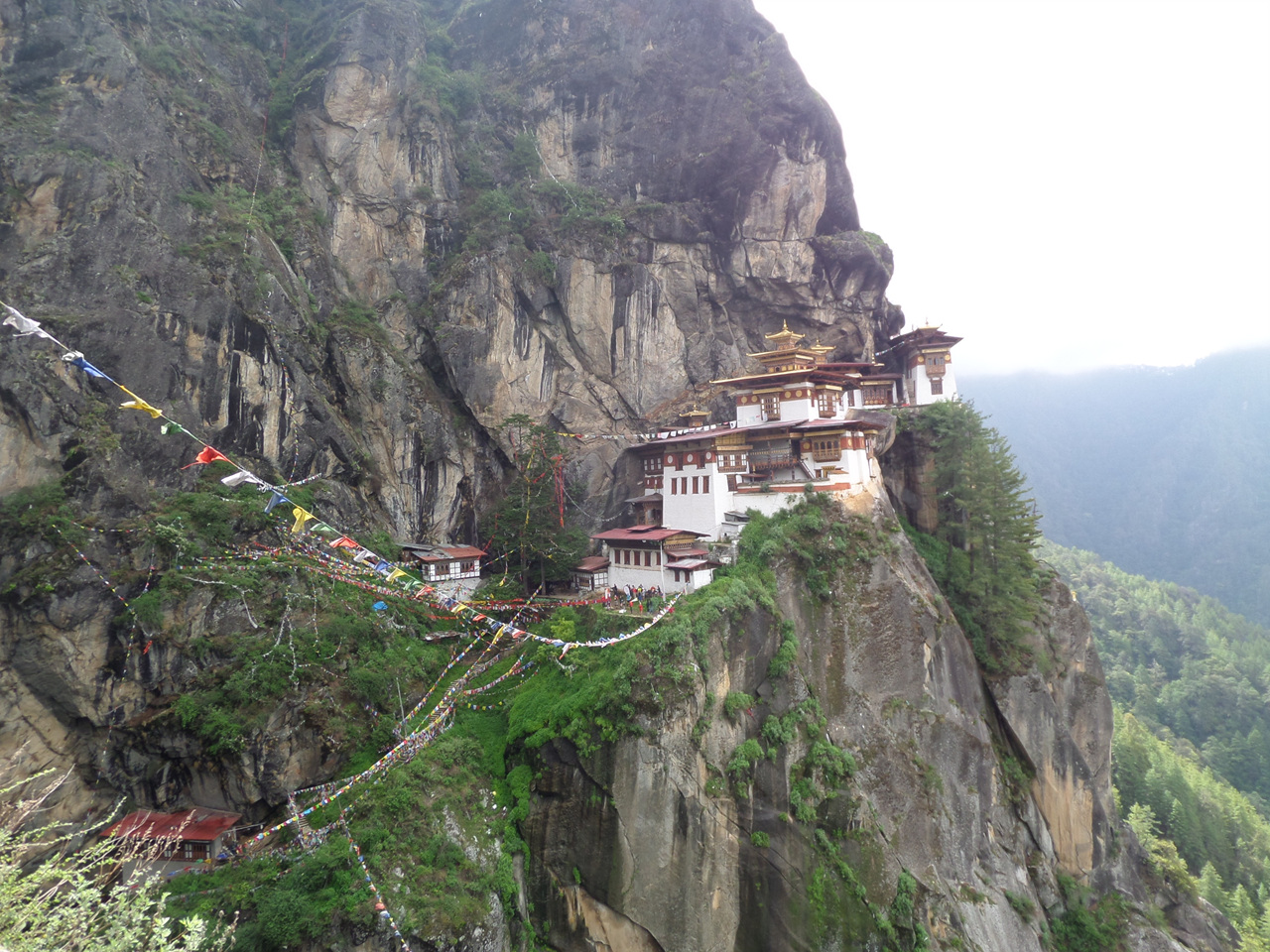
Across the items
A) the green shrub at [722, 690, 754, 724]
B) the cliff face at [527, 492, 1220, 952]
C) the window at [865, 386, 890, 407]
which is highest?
the window at [865, 386, 890, 407]

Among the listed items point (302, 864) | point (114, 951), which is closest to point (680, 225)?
point (302, 864)

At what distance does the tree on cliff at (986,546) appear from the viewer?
28.9 metres

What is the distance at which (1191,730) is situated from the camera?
66.4 metres

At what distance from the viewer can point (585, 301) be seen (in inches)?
1544

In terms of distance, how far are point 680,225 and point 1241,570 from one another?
15433 centimetres

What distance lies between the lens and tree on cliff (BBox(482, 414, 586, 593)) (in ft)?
100

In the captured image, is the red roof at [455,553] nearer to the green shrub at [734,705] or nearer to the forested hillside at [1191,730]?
the green shrub at [734,705]

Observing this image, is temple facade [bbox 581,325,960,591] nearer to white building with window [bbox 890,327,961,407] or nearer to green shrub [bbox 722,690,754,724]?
white building with window [bbox 890,327,961,407]

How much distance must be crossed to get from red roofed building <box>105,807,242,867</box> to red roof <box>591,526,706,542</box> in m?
18.2

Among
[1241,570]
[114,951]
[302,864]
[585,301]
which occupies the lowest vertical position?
[1241,570]

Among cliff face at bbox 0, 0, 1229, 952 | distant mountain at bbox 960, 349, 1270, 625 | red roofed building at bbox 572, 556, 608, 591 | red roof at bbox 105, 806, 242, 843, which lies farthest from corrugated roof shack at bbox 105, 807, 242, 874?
distant mountain at bbox 960, 349, 1270, 625

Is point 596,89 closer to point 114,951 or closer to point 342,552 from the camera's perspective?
point 342,552

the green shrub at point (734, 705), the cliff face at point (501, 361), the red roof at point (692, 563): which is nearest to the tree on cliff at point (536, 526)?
the cliff face at point (501, 361)

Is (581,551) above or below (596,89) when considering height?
below
